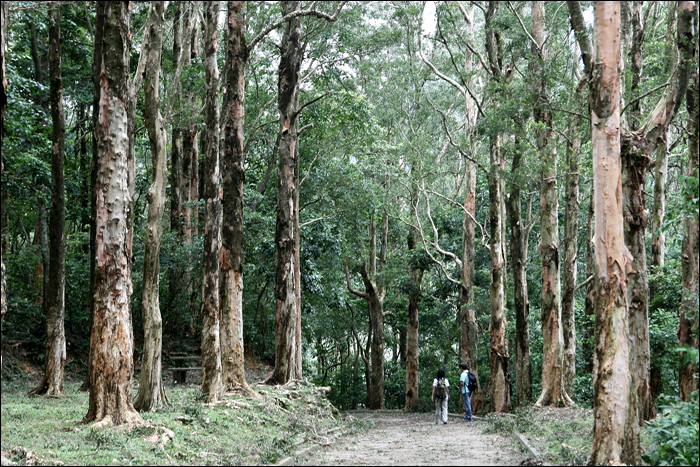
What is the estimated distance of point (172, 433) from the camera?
9.47 meters

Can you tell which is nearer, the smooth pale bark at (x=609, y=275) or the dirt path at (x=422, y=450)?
the smooth pale bark at (x=609, y=275)

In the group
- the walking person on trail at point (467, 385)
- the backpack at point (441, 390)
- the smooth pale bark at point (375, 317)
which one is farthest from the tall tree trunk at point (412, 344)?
the backpack at point (441, 390)

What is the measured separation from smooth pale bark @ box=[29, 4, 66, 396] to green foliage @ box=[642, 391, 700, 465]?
44.5 ft

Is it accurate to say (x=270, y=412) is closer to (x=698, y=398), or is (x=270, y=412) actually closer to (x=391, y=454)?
(x=391, y=454)

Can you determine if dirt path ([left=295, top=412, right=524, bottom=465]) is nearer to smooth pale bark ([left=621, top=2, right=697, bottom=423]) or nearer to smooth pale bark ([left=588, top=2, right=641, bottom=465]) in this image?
smooth pale bark ([left=588, top=2, right=641, bottom=465])

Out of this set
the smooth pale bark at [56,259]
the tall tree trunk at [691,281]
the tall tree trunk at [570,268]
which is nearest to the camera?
the tall tree trunk at [691,281]

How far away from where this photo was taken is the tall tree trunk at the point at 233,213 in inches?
595

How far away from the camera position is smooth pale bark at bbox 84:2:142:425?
31.6 feet

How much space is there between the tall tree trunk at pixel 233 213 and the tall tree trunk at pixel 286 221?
271cm

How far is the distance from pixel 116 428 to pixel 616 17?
9.59 meters

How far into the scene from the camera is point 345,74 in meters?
23.4

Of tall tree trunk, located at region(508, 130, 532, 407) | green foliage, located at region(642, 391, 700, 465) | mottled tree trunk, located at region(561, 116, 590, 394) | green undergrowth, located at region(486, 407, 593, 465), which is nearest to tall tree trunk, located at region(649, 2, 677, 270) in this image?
mottled tree trunk, located at region(561, 116, 590, 394)

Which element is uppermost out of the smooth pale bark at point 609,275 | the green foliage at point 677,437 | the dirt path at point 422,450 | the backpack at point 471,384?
the smooth pale bark at point 609,275

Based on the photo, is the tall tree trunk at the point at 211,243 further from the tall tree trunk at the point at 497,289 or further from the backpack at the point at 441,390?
the tall tree trunk at the point at 497,289
